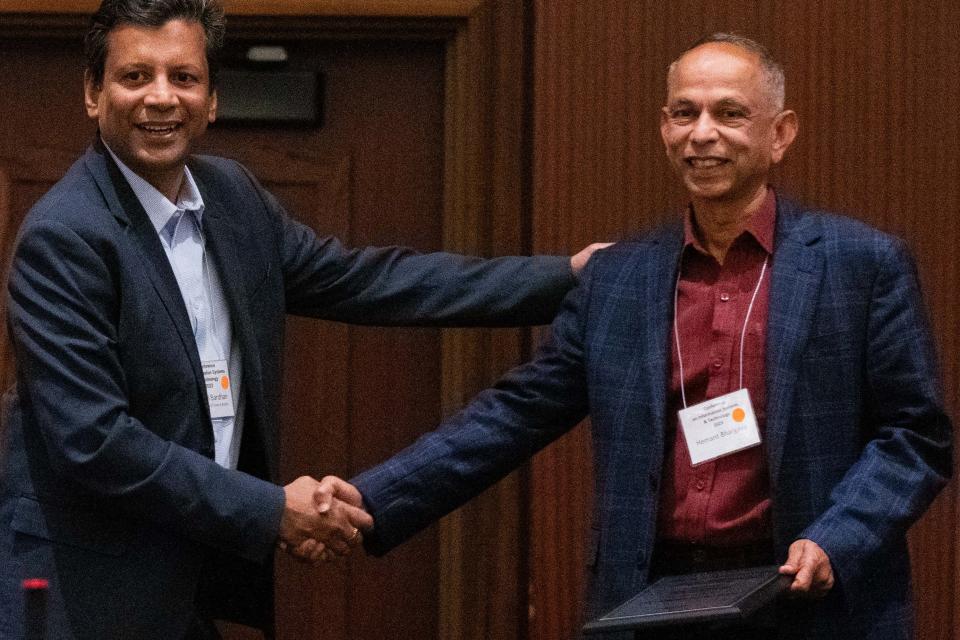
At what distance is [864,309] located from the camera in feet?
8.20

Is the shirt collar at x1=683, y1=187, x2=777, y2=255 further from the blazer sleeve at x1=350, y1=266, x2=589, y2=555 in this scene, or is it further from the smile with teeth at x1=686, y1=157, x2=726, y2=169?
the blazer sleeve at x1=350, y1=266, x2=589, y2=555

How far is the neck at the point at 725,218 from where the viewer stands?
2.65 metres

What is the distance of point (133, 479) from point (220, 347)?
10.9 inches

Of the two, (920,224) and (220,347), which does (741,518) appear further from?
(920,224)

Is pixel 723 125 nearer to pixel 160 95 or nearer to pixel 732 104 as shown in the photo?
pixel 732 104

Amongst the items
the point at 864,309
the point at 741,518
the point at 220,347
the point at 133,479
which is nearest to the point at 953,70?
the point at 864,309

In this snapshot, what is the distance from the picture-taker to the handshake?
9.21ft

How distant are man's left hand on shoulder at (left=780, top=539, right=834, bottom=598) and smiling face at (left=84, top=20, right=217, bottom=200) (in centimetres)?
120

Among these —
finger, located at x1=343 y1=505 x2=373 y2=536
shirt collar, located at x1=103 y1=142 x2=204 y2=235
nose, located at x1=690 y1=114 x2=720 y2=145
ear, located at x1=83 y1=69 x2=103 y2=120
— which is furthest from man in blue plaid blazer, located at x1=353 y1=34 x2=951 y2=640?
ear, located at x1=83 y1=69 x2=103 y2=120

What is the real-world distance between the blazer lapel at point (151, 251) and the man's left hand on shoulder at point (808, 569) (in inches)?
38.9

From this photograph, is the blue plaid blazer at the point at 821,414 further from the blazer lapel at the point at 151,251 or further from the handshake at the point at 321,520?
the blazer lapel at the point at 151,251

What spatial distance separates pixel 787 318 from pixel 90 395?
1.11 metres

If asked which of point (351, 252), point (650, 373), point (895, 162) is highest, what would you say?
point (895, 162)

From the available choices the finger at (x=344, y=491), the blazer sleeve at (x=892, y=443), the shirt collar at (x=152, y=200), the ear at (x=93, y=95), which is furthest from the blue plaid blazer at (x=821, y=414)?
the ear at (x=93, y=95)
